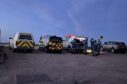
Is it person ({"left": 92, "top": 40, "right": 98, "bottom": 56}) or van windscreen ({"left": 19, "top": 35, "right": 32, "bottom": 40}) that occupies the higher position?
van windscreen ({"left": 19, "top": 35, "right": 32, "bottom": 40})

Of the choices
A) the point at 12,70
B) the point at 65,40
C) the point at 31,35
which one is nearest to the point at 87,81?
the point at 12,70

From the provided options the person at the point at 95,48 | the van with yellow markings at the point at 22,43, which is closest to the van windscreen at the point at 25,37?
the van with yellow markings at the point at 22,43

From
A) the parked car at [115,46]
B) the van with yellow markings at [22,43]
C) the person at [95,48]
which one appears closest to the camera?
the person at [95,48]

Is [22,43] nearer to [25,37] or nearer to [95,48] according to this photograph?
[25,37]

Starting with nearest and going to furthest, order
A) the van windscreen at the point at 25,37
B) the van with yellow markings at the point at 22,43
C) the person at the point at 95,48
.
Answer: the person at the point at 95,48 → the van with yellow markings at the point at 22,43 → the van windscreen at the point at 25,37

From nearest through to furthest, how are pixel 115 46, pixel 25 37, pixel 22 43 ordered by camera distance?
pixel 22 43, pixel 25 37, pixel 115 46

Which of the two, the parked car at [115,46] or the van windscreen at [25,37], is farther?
the parked car at [115,46]

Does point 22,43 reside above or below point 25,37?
below

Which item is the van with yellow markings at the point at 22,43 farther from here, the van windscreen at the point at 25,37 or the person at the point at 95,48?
the person at the point at 95,48

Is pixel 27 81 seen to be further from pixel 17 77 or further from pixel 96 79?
pixel 96 79

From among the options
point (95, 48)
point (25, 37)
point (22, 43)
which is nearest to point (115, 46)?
point (95, 48)

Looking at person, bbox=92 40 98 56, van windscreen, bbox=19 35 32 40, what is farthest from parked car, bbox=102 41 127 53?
van windscreen, bbox=19 35 32 40

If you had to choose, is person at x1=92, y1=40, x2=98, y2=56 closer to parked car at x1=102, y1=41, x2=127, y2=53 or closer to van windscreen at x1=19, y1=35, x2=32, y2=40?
van windscreen at x1=19, y1=35, x2=32, y2=40

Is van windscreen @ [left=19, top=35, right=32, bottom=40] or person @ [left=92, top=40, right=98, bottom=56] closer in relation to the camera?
person @ [left=92, top=40, right=98, bottom=56]
